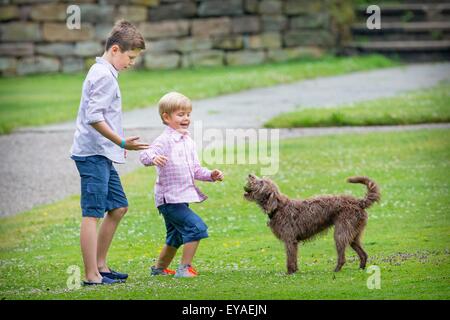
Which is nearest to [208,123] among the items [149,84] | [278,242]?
[149,84]

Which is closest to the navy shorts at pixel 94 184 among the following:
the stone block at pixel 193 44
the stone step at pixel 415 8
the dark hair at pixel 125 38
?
the dark hair at pixel 125 38

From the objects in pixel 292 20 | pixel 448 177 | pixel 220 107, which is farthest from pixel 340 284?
pixel 292 20

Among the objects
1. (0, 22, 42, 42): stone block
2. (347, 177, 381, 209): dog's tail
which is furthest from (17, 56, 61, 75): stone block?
(347, 177, 381, 209): dog's tail

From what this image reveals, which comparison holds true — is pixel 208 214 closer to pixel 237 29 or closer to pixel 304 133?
pixel 304 133

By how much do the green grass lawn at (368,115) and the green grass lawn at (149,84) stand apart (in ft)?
8.97

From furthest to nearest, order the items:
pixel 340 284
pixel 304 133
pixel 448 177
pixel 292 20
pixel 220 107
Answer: pixel 292 20
pixel 220 107
pixel 304 133
pixel 448 177
pixel 340 284

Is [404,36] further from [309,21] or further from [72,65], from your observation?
[72,65]

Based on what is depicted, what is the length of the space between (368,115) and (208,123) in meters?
2.52

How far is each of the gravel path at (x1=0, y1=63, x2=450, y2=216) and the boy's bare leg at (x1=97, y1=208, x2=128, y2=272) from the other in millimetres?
4512

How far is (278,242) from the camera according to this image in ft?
32.1

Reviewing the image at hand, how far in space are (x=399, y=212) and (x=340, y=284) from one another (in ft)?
11.9

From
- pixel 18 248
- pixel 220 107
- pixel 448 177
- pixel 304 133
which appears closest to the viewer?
pixel 18 248

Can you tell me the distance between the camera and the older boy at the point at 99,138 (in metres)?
7.61
